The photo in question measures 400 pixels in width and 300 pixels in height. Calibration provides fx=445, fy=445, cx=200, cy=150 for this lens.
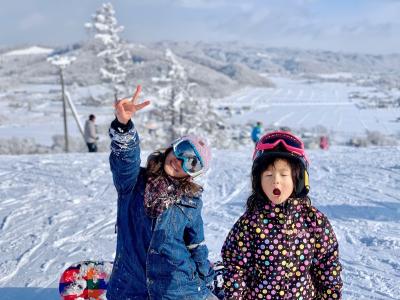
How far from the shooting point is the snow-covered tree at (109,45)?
31625mm

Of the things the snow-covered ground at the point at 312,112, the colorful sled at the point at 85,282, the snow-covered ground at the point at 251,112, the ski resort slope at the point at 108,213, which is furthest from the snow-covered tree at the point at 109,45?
the snow-covered ground at the point at 312,112

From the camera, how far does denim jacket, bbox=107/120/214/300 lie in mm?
2416

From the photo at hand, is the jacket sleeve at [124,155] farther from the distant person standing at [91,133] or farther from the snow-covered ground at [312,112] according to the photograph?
the snow-covered ground at [312,112]

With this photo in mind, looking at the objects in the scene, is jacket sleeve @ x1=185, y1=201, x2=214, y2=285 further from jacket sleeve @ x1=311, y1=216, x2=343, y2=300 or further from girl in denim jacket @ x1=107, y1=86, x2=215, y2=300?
jacket sleeve @ x1=311, y1=216, x2=343, y2=300

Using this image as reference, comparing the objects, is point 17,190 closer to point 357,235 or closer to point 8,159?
point 8,159

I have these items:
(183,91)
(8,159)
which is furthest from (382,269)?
(183,91)

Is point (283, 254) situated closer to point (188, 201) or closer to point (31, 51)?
point (188, 201)

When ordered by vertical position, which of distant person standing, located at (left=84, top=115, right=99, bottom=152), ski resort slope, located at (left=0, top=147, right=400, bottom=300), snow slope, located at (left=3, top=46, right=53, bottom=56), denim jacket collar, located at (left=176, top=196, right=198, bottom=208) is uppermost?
snow slope, located at (left=3, top=46, right=53, bottom=56)

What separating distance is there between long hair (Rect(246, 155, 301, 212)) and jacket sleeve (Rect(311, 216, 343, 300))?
265 millimetres

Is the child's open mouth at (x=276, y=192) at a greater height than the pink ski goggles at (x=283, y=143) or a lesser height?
lesser

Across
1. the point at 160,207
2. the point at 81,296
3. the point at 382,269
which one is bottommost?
the point at 382,269

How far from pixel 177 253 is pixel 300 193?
0.75 meters

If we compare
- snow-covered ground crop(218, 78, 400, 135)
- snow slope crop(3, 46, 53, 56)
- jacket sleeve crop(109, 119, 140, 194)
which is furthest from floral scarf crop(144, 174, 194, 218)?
snow slope crop(3, 46, 53, 56)

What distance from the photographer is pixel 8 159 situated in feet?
40.9
